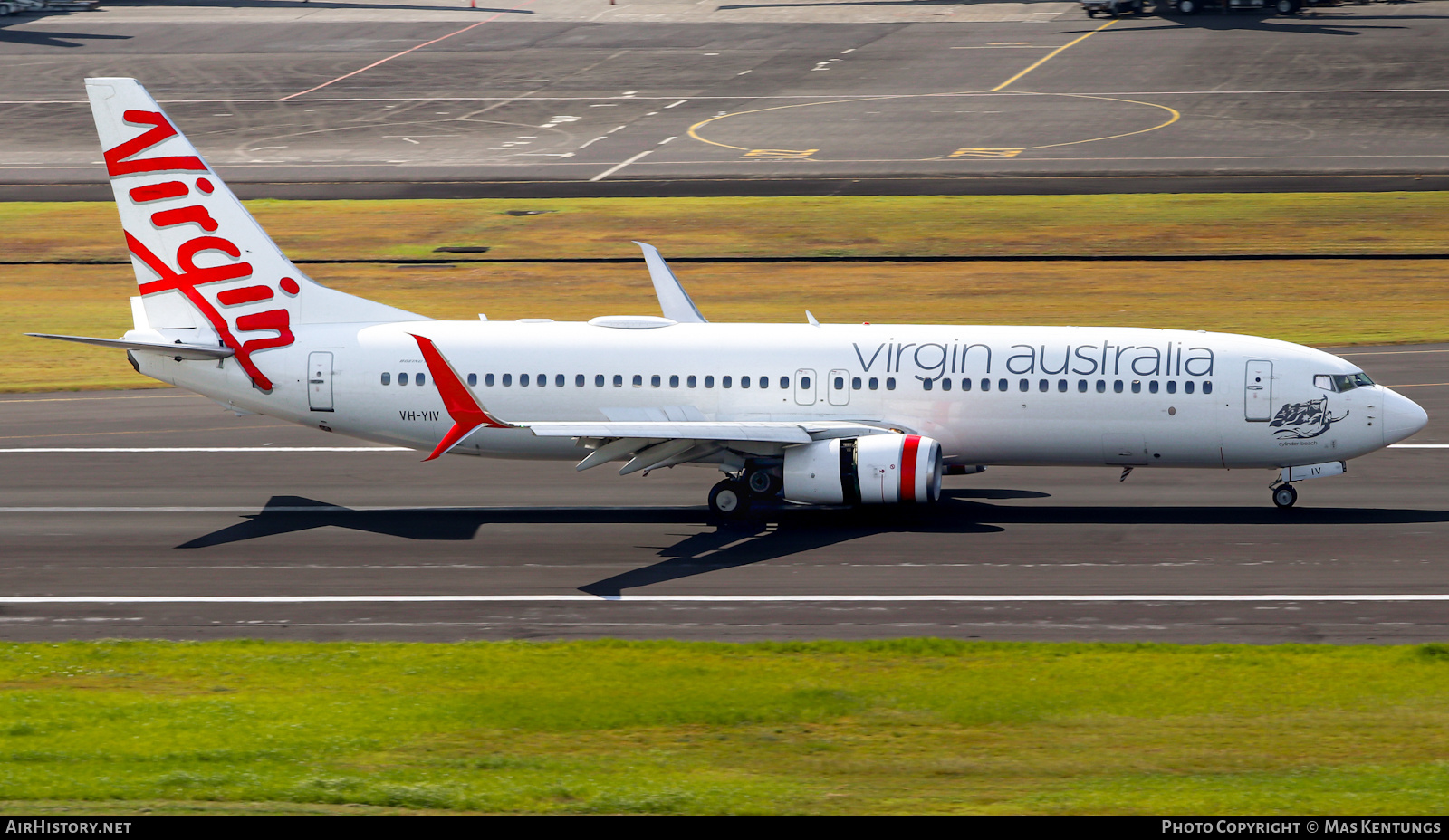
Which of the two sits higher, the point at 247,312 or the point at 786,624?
the point at 247,312

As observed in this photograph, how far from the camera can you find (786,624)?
93.6 feet

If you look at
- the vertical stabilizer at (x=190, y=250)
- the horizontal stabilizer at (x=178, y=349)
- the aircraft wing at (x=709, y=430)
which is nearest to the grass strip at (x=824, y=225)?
the vertical stabilizer at (x=190, y=250)

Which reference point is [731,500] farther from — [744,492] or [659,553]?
[659,553]

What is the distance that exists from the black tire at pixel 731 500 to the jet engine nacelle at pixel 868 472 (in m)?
1.43

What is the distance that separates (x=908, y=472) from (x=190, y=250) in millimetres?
18066

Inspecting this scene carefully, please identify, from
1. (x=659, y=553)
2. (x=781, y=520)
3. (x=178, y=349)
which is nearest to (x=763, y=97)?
(x=178, y=349)

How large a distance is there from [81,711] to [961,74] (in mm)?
88248

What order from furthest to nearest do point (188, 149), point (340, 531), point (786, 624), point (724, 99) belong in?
1. point (724, 99)
2. point (188, 149)
3. point (340, 531)
4. point (786, 624)

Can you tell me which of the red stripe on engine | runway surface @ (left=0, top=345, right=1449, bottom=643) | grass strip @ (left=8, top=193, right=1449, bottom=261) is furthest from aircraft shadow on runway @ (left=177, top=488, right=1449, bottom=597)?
grass strip @ (left=8, top=193, right=1449, bottom=261)

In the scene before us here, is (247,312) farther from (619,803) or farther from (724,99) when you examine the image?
(724,99)

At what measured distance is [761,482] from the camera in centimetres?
3588

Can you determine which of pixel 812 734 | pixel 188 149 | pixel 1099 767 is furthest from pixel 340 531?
pixel 1099 767

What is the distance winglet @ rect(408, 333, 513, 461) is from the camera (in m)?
32.5

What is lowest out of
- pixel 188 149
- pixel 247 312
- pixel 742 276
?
pixel 742 276
